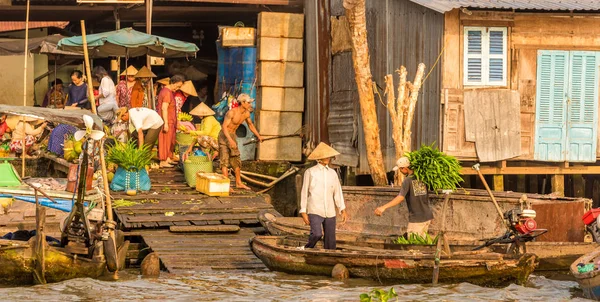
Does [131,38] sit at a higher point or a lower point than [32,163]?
higher

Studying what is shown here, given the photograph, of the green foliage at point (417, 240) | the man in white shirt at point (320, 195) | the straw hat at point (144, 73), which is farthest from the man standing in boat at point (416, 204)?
the straw hat at point (144, 73)

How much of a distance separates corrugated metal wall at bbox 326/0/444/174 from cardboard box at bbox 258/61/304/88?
1011 millimetres

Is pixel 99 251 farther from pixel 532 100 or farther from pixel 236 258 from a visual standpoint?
pixel 532 100

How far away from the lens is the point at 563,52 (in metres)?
19.5

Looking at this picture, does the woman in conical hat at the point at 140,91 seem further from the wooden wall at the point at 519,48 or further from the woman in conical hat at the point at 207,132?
the wooden wall at the point at 519,48

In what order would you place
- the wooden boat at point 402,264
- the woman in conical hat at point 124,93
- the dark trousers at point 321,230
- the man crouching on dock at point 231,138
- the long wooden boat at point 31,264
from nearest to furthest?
1. the wooden boat at point 402,264
2. the long wooden boat at point 31,264
3. the dark trousers at point 321,230
4. the man crouching on dock at point 231,138
5. the woman in conical hat at point 124,93

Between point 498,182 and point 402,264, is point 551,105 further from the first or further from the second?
point 402,264

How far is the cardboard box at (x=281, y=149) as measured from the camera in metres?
23.8

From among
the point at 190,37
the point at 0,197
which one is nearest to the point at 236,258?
the point at 0,197

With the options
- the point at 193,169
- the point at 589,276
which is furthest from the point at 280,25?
the point at 589,276

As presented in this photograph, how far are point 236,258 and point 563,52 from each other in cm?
636

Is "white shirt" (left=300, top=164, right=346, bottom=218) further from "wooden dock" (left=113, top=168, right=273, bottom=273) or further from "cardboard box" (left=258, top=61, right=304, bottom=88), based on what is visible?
"cardboard box" (left=258, top=61, right=304, bottom=88)

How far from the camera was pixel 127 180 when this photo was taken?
63.9ft

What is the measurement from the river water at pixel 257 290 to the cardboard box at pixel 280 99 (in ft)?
26.8
